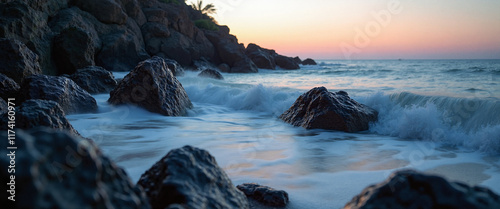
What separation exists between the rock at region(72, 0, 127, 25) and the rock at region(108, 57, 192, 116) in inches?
466

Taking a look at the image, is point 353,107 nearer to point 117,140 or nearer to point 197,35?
point 117,140

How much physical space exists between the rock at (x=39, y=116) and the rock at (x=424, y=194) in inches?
98.4

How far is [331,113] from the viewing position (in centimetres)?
467

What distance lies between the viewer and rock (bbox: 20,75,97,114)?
444cm

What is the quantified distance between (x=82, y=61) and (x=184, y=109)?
18.6 feet

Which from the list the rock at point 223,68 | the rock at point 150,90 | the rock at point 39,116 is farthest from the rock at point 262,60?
the rock at point 39,116

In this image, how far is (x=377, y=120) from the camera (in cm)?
510

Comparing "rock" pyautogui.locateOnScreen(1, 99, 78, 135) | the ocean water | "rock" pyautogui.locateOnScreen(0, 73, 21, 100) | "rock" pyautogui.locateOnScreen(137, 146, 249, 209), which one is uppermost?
"rock" pyautogui.locateOnScreen(0, 73, 21, 100)

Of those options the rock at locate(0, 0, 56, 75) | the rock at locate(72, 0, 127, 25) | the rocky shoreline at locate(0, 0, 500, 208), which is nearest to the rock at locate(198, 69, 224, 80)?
the rocky shoreline at locate(0, 0, 500, 208)

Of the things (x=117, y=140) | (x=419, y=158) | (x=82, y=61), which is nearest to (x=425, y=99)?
(x=419, y=158)

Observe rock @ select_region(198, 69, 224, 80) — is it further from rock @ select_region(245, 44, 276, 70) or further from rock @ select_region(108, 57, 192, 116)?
rock @ select_region(245, 44, 276, 70)

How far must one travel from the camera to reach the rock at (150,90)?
523 centimetres

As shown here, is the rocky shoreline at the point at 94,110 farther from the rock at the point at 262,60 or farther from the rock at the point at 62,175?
the rock at the point at 262,60

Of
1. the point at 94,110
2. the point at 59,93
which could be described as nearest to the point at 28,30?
the point at 94,110
